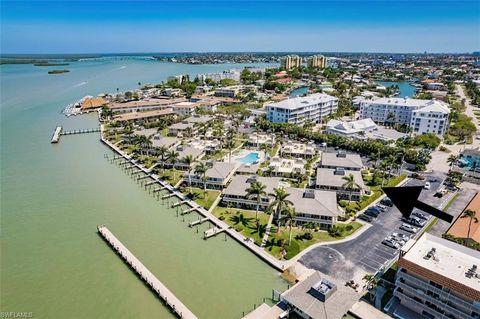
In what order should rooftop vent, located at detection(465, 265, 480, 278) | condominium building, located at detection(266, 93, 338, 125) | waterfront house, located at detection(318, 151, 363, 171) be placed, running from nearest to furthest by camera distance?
rooftop vent, located at detection(465, 265, 480, 278), waterfront house, located at detection(318, 151, 363, 171), condominium building, located at detection(266, 93, 338, 125)

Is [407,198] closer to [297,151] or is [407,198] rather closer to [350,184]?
[350,184]

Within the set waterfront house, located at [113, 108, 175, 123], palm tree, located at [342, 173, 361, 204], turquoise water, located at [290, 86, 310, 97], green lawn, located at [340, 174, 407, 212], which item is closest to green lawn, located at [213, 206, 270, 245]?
green lawn, located at [340, 174, 407, 212]

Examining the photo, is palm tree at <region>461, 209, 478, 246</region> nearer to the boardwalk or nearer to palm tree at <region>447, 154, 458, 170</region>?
palm tree at <region>447, 154, 458, 170</region>

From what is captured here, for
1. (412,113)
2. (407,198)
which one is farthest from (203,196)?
(412,113)

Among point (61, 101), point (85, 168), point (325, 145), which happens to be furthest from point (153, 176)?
point (61, 101)

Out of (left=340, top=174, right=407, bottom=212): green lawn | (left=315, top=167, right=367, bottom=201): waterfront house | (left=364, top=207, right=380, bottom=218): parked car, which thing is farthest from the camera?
(left=315, top=167, right=367, bottom=201): waterfront house

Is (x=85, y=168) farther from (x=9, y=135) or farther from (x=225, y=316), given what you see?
(x=225, y=316)
